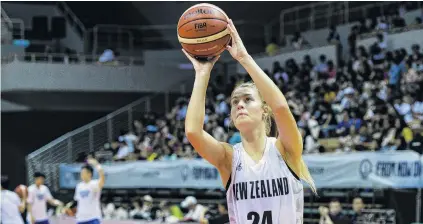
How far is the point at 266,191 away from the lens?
3.61 m

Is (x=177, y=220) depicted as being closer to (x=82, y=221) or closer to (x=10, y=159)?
(x=82, y=221)

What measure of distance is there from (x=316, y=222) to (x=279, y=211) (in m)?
10.1

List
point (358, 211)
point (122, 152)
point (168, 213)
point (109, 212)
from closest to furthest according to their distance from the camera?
point (358, 211), point (168, 213), point (109, 212), point (122, 152)

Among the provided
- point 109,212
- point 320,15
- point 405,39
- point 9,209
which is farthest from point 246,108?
point 320,15

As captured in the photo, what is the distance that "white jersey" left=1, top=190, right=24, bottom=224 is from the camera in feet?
31.4

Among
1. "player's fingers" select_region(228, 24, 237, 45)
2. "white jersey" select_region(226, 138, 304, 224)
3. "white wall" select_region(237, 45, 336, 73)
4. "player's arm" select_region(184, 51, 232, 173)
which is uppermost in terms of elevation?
"white wall" select_region(237, 45, 336, 73)

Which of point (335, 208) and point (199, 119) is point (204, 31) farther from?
point (335, 208)

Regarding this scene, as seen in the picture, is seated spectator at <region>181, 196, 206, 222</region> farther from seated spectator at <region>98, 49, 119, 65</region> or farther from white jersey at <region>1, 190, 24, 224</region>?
Answer: seated spectator at <region>98, 49, 119, 65</region>

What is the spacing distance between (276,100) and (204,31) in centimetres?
68

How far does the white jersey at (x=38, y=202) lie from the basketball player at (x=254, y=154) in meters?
→ 9.77

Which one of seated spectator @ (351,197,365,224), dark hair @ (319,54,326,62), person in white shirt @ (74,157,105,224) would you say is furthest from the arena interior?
person in white shirt @ (74,157,105,224)

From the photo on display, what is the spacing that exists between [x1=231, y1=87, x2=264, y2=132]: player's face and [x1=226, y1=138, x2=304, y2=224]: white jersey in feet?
0.61

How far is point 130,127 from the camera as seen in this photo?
24047 millimetres

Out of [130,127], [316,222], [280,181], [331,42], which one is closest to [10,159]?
[130,127]
